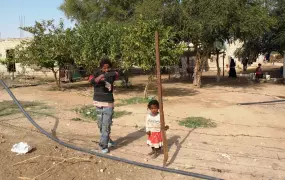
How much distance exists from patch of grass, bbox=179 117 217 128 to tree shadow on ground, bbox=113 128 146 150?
4.34 ft

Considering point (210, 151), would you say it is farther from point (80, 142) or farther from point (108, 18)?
point (108, 18)

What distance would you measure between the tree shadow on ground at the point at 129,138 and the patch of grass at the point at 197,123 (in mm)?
1322

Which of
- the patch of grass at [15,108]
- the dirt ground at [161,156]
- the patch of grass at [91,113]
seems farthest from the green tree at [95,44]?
the patch of grass at [91,113]

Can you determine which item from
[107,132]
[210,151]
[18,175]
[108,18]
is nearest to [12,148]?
[18,175]

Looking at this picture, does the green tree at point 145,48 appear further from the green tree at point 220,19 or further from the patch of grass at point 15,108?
the patch of grass at point 15,108

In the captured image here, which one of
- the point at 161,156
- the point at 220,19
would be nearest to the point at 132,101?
the point at 220,19

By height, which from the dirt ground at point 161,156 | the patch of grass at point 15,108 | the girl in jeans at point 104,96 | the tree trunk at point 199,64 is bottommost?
the dirt ground at point 161,156

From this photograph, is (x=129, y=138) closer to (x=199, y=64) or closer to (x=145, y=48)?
(x=145, y=48)

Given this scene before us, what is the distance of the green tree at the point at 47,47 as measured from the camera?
14.2 m

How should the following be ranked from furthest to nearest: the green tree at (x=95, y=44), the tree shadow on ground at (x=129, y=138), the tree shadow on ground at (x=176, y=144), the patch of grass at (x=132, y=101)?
the green tree at (x=95, y=44), the patch of grass at (x=132, y=101), the tree shadow on ground at (x=129, y=138), the tree shadow on ground at (x=176, y=144)

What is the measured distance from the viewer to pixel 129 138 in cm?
666

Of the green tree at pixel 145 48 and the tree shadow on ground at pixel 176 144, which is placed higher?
the green tree at pixel 145 48

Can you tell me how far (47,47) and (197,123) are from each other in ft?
27.9

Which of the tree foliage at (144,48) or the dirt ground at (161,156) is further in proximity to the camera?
the tree foliage at (144,48)
